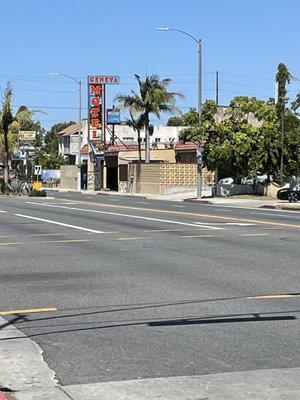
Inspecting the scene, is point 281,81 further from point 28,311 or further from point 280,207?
point 28,311

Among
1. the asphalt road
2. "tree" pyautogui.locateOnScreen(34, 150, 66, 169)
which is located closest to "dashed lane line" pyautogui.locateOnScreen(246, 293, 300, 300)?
the asphalt road

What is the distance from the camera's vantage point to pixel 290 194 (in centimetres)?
4084

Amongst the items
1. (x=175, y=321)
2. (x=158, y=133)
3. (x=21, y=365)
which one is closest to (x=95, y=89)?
(x=158, y=133)

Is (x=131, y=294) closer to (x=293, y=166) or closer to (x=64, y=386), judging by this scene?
(x=64, y=386)

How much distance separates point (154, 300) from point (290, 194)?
3257 cm

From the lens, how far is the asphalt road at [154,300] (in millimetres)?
6473

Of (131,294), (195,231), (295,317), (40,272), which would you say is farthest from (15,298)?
(195,231)

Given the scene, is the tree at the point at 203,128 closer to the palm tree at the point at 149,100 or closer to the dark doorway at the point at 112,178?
the palm tree at the point at 149,100

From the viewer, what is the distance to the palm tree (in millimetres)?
57312

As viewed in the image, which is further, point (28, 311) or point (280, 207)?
point (280, 207)

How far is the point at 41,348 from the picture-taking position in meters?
6.91

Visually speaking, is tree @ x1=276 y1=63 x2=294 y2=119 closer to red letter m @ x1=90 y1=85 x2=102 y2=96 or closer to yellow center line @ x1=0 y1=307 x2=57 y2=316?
red letter m @ x1=90 y1=85 x2=102 y2=96

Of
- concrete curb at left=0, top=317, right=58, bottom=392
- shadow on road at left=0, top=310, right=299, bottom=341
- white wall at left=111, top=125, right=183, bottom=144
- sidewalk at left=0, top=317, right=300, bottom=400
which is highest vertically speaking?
white wall at left=111, top=125, right=183, bottom=144

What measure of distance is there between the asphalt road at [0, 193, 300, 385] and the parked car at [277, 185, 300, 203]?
21891mm
